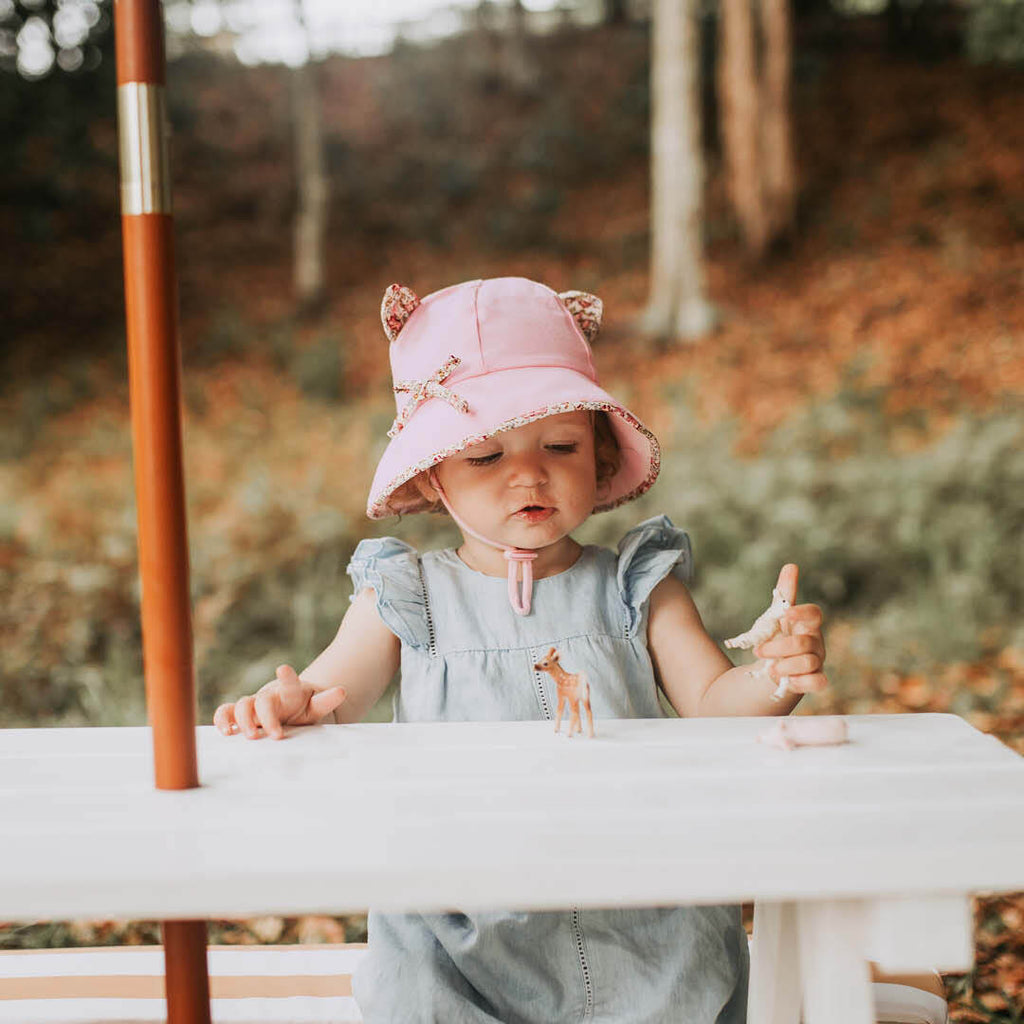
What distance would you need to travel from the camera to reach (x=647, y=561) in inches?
71.6

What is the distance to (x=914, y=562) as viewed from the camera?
5238 millimetres

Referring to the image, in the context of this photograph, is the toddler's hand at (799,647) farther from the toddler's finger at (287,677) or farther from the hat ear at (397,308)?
the hat ear at (397,308)

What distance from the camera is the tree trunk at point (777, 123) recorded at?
23.4ft

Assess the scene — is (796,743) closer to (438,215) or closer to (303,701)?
(303,701)

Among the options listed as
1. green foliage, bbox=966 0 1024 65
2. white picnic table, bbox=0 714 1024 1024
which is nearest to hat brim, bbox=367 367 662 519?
white picnic table, bbox=0 714 1024 1024

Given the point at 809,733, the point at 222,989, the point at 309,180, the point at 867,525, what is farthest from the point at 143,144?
the point at 309,180

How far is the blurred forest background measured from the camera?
5.67 meters

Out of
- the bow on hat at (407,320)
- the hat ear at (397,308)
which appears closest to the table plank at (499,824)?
the bow on hat at (407,320)

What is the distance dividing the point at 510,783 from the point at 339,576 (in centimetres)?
427

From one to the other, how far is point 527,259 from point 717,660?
5.62 metres

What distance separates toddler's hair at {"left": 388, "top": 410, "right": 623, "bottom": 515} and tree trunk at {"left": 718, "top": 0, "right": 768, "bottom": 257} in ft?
17.9

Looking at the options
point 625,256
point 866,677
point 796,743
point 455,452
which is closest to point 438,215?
point 625,256

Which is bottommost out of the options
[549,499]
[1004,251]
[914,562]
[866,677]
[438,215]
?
[866,677]

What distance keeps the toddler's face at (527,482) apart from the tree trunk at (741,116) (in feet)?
18.6
